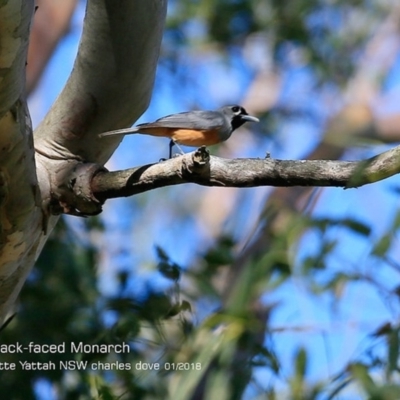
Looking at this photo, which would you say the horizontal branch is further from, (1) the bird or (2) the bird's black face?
(2) the bird's black face

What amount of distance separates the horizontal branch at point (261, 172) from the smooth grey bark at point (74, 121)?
0.84 ft

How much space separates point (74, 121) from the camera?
202cm

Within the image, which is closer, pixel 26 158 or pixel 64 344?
pixel 26 158

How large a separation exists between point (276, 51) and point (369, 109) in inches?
42.3

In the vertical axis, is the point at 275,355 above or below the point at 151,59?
below

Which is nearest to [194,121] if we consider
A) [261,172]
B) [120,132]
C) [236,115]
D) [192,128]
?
[192,128]

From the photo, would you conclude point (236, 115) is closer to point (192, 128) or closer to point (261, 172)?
point (192, 128)

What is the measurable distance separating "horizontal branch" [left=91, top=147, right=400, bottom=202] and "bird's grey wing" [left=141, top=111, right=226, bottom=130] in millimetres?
708

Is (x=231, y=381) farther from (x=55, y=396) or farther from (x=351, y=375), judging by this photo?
(x=55, y=396)

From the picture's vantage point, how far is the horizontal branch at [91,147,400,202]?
1.56m

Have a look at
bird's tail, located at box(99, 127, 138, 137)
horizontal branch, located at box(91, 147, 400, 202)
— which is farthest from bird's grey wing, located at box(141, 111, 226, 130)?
horizontal branch, located at box(91, 147, 400, 202)

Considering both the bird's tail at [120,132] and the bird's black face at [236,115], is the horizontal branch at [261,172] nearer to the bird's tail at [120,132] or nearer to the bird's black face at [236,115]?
the bird's tail at [120,132]

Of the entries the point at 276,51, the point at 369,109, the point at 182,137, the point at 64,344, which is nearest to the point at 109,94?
the point at 182,137

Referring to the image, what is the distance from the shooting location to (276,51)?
5.72m
